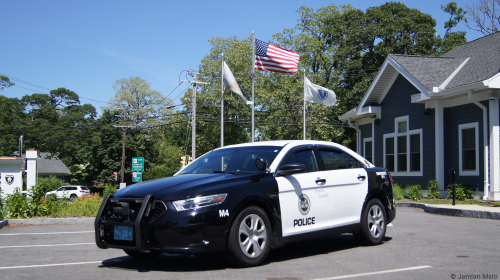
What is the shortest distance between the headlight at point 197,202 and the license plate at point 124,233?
25.6 inches

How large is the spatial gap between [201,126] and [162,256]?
1694 inches

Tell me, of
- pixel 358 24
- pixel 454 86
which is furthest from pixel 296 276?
pixel 358 24

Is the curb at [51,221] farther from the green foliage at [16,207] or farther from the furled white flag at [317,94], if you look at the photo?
the furled white flag at [317,94]

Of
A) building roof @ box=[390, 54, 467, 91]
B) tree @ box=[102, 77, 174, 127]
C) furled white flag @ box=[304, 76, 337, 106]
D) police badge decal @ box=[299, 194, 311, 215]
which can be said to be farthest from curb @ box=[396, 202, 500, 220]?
tree @ box=[102, 77, 174, 127]

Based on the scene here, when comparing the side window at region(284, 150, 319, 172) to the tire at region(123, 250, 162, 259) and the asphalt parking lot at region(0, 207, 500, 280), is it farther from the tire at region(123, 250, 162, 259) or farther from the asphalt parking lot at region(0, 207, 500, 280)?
the tire at region(123, 250, 162, 259)

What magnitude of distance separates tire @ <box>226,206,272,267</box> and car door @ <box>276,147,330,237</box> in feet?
1.26

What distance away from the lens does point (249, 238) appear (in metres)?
6.09

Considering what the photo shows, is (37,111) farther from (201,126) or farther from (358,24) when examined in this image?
(358,24)

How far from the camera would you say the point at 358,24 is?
135 feet

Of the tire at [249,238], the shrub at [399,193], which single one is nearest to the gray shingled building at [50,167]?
the shrub at [399,193]

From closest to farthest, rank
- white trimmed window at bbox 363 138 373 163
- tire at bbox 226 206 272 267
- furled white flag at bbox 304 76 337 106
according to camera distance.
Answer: tire at bbox 226 206 272 267 < white trimmed window at bbox 363 138 373 163 < furled white flag at bbox 304 76 337 106

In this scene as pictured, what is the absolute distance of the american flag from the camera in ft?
69.9

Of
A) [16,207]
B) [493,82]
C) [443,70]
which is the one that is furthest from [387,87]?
[16,207]

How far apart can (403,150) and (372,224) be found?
14.7m
